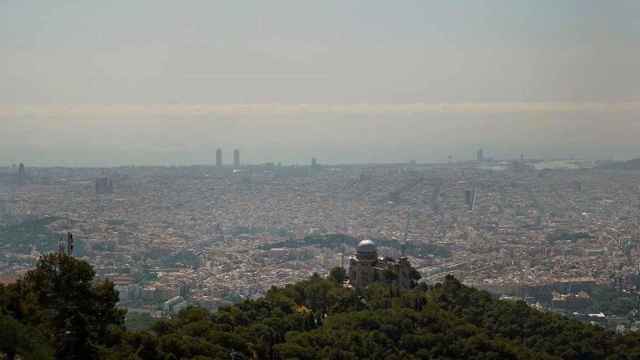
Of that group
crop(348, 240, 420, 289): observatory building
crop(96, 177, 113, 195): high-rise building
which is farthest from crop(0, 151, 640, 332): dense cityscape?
crop(348, 240, 420, 289): observatory building

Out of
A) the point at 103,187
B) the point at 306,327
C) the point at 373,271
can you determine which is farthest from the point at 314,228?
the point at 306,327

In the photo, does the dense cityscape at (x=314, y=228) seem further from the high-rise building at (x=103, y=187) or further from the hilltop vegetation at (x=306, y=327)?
the hilltop vegetation at (x=306, y=327)

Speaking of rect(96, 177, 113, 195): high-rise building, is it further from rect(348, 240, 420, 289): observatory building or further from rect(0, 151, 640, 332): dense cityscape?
rect(348, 240, 420, 289): observatory building

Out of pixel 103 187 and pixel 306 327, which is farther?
pixel 103 187

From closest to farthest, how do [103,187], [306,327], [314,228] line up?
[306,327], [314,228], [103,187]

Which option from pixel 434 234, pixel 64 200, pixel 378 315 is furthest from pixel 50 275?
pixel 64 200

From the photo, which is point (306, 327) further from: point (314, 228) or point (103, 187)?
point (103, 187)

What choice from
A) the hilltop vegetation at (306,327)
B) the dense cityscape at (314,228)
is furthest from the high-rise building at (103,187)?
the hilltop vegetation at (306,327)
